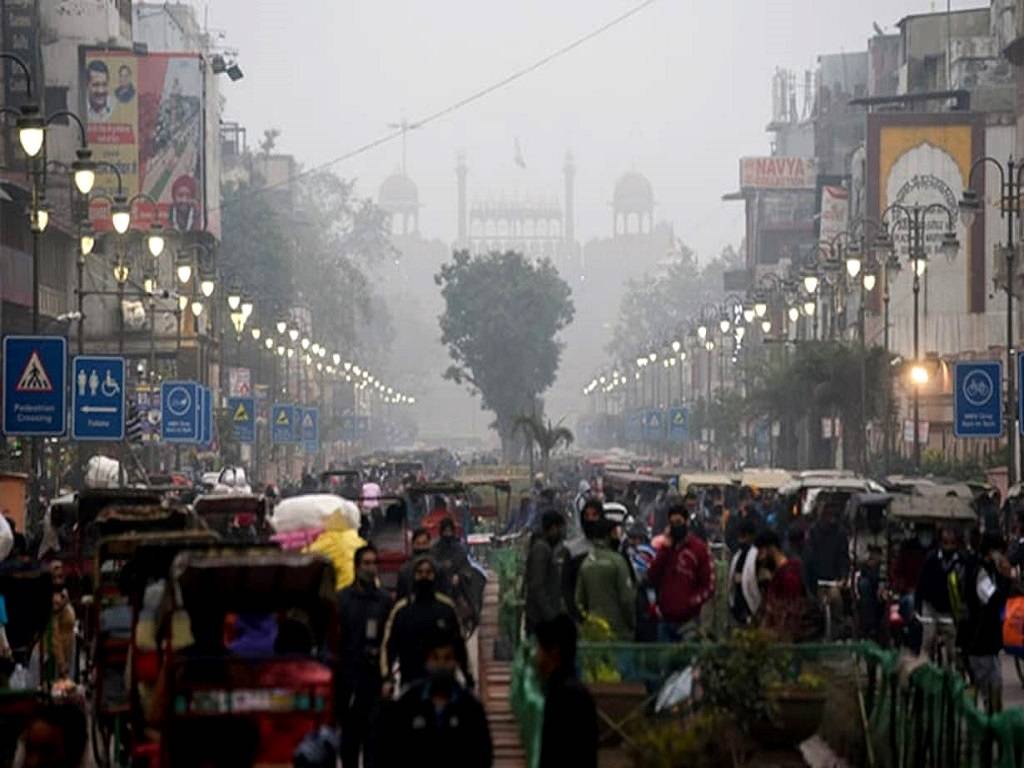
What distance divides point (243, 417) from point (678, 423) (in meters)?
38.1

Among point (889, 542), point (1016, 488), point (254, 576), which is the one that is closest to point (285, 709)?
point (254, 576)

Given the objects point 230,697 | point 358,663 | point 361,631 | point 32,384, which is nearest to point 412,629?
point 358,663

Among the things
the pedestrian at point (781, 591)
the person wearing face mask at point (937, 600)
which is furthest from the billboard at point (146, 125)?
the pedestrian at point (781, 591)

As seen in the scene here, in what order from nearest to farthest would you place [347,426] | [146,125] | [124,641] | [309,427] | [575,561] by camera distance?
[124,641] → [575,561] → [309,427] → [146,125] → [347,426]

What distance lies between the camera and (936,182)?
9594 cm

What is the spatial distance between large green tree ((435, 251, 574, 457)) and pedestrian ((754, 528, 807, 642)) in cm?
13269

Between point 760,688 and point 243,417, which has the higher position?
point 243,417

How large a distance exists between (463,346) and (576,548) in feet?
452

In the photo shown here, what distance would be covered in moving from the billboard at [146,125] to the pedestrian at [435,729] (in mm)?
80153

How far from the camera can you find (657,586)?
75.8 ft

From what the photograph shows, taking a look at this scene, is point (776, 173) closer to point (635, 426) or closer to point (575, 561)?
point (635, 426)

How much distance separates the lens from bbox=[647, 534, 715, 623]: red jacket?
22906 millimetres

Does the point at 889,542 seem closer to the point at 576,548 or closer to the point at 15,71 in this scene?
the point at 576,548

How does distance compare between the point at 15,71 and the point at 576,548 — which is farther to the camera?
the point at 15,71
